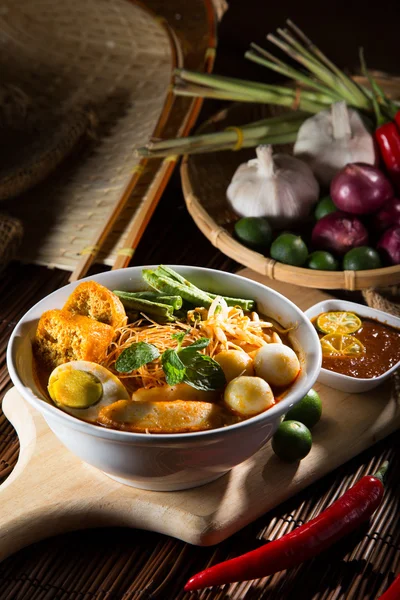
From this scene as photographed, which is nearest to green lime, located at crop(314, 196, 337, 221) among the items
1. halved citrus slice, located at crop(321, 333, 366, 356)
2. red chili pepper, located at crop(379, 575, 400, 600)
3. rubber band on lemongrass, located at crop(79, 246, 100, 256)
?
halved citrus slice, located at crop(321, 333, 366, 356)

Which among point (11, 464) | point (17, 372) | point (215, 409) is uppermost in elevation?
point (17, 372)

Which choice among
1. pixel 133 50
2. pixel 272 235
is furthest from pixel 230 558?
pixel 133 50

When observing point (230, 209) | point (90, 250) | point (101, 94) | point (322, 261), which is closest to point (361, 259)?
point (322, 261)

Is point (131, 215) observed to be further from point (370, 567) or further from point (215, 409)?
point (370, 567)

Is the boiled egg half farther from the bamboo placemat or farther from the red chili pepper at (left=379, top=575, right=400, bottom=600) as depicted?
the red chili pepper at (left=379, top=575, right=400, bottom=600)

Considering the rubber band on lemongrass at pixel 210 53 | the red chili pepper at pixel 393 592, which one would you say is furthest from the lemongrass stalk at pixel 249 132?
the red chili pepper at pixel 393 592

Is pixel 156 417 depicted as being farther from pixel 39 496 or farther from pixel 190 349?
pixel 39 496
